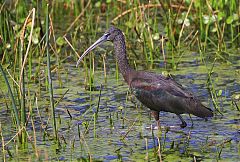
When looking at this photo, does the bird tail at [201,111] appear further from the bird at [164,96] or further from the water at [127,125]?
the water at [127,125]

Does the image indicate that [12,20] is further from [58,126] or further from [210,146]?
[210,146]

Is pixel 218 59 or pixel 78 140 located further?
pixel 218 59

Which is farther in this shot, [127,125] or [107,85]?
[107,85]

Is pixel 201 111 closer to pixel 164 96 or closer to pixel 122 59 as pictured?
pixel 164 96

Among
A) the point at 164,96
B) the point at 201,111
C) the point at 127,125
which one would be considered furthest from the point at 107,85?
the point at 201,111

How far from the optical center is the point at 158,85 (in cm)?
654

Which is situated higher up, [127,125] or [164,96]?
[164,96]

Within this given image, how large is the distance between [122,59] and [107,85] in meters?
1.04

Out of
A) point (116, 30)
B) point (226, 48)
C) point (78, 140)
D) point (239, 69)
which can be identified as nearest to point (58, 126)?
point (78, 140)

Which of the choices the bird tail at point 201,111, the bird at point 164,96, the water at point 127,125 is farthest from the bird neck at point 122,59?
the bird tail at point 201,111

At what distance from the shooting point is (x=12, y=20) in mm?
9336

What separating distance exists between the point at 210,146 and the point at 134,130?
84cm

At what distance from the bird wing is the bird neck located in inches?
7.2

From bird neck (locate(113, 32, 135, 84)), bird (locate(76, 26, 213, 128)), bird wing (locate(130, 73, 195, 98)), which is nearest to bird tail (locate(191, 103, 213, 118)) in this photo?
bird (locate(76, 26, 213, 128))
